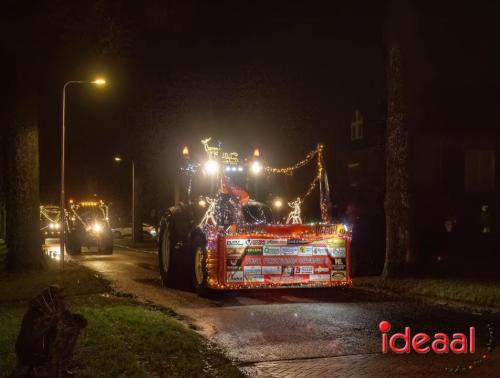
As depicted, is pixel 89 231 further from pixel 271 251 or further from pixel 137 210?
pixel 271 251

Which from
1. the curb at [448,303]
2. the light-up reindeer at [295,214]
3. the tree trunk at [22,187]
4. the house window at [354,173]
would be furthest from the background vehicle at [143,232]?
the curb at [448,303]

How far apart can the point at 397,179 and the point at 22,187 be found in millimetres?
11361

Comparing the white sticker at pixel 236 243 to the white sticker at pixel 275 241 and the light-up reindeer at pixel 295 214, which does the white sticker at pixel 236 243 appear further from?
the light-up reindeer at pixel 295 214

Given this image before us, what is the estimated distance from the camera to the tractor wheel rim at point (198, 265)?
14.5m

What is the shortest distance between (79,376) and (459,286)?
405 inches

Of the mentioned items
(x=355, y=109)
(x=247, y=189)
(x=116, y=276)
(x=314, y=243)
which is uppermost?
(x=355, y=109)

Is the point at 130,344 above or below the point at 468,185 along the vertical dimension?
below

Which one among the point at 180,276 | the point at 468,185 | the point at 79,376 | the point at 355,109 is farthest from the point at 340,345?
the point at 355,109

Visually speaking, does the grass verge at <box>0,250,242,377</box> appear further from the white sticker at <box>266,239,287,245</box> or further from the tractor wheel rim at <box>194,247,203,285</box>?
the white sticker at <box>266,239,287,245</box>

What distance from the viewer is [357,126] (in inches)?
1521

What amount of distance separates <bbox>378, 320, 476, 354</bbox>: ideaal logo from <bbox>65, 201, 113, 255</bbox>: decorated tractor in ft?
74.1

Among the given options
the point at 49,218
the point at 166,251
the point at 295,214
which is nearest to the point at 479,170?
the point at 295,214

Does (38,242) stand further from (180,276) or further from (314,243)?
(314,243)

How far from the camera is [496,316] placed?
1228 cm
